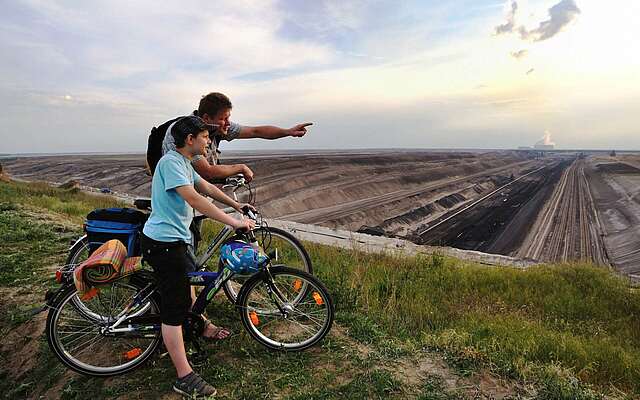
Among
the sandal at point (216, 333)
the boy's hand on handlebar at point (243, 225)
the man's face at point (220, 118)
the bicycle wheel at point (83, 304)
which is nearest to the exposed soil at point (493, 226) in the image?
the sandal at point (216, 333)

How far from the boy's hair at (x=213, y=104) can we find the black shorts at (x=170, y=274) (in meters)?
1.49

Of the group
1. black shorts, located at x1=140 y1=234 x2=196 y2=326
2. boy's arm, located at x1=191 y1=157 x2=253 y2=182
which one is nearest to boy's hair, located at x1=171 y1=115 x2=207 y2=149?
boy's arm, located at x1=191 y1=157 x2=253 y2=182

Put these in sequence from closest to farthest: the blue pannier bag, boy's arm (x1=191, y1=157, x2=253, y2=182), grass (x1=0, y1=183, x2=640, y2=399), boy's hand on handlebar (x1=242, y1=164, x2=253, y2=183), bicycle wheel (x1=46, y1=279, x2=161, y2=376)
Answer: grass (x1=0, y1=183, x2=640, y2=399)
bicycle wheel (x1=46, y1=279, x2=161, y2=376)
the blue pannier bag
boy's arm (x1=191, y1=157, x2=253, y2=182)
boy's hand on handlebar (x1=242, y1=164, x2=253, y2=183)

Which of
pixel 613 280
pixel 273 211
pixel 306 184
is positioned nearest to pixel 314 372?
pixel 613 280

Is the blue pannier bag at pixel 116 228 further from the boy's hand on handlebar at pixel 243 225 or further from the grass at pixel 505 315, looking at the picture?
the grass at pixel 505 315

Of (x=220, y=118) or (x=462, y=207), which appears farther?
(x=462, y=207)

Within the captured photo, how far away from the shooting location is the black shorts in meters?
3.06

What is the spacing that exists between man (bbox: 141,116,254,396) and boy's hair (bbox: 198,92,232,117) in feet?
2.60

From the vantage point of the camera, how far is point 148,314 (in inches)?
138

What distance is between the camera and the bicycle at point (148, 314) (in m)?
3.50

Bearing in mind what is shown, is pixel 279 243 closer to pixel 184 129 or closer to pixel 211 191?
pixel 211 191

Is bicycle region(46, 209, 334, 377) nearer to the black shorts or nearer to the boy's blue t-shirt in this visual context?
the black shorts

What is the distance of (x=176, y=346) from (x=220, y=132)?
221 cm

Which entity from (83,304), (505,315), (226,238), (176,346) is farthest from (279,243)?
(505,315)
